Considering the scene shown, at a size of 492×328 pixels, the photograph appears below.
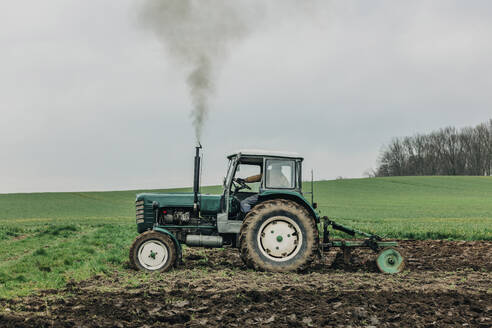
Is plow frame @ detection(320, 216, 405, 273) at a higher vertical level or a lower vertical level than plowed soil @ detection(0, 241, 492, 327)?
higher

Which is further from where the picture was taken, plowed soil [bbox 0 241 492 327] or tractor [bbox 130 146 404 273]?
tractor [bbox 130 146 404 273]

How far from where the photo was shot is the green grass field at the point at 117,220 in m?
9.40

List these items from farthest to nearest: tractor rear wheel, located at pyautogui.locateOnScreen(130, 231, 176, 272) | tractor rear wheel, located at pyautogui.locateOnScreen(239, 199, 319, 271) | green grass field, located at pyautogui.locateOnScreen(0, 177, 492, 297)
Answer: green grass field, located at pyautogui.locateOnScreen(0, 177, 492, 297), tractor rear wheel, located at pyautogui.locateOnScreen(130, 231, 176, 272), tractor rear wheel, located at pyautogui.locateOnScreen(239, 199, 319, 271)

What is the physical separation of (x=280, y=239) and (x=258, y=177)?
129cm

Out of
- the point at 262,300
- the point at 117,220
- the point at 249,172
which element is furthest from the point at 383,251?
the point at 117,220

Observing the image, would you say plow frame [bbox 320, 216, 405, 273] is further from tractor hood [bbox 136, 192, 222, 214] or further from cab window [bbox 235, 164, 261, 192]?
tractor hood [bbox 136, 192, 222, 214]

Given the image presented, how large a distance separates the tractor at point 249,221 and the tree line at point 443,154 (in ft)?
241

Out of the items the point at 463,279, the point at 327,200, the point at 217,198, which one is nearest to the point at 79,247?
the point at 217,198

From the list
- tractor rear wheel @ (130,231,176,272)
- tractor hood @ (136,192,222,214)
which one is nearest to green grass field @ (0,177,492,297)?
tractor rear wheel @ (130,231,176,272)

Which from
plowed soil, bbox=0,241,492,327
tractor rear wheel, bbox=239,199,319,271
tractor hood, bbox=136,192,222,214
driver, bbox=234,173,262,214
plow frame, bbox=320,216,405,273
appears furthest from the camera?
tractor hood, bbox=136,192,222,214

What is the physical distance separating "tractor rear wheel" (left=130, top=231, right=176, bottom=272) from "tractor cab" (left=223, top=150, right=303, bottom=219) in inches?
50.7

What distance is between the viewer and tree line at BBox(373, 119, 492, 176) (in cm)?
7588

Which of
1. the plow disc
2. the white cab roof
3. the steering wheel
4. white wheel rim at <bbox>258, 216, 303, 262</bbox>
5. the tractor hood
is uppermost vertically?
the white cab roof

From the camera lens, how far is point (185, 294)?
6.61 metres
